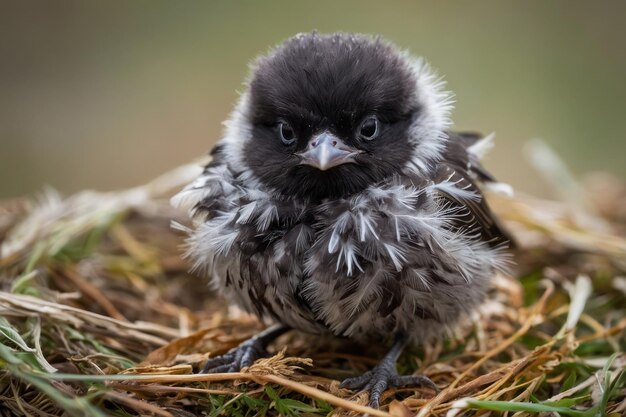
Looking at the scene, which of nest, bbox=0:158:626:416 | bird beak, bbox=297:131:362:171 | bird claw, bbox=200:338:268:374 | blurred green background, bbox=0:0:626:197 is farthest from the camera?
blurred green background, bbox=0:0:626:197

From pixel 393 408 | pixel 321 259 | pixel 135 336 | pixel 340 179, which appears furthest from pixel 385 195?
pixel 135 336

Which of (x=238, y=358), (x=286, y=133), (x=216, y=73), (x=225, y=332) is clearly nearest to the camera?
(x=286, y=133)

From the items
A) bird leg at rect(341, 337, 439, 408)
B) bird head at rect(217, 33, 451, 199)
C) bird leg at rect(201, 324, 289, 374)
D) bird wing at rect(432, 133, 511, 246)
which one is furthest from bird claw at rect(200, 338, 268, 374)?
bird wing at rect(432, 133, 511, 246)

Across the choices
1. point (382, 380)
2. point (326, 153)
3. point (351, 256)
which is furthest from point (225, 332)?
point (326, 153)

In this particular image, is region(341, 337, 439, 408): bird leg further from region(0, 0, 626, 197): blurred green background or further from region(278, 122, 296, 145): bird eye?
region(0, 0, 626, 197): blurred green background

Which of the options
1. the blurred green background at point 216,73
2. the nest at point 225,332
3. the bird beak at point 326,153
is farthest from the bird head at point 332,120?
the blurred green background at point 216,73

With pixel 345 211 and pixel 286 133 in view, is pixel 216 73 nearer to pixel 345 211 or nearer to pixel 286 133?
pixel 286 133

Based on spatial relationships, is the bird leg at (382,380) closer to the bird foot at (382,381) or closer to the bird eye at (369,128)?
the bird foot at (382,381)

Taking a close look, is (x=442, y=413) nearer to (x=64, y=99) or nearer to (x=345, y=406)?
(x=345, y=406)
